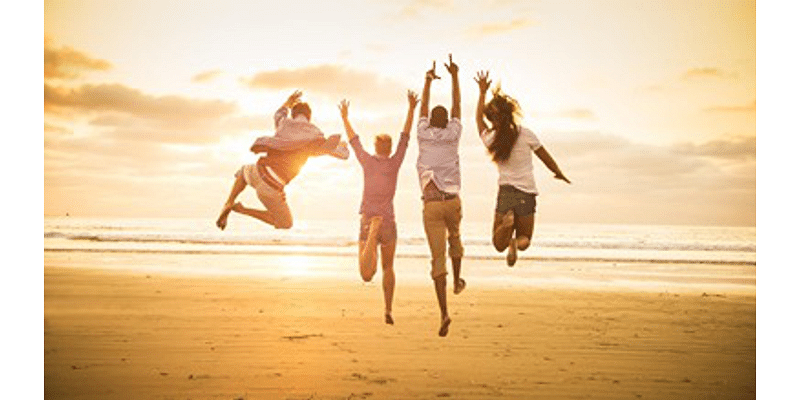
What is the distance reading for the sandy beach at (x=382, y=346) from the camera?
7.69 meters

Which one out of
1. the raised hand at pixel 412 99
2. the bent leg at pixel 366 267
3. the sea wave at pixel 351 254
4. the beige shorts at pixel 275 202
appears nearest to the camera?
the bent leg at pixel 366 267

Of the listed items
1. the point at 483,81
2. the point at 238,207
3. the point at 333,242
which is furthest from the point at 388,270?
the point at 333,242

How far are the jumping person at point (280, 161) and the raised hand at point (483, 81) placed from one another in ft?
3.40

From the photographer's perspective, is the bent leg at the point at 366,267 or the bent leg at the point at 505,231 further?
the bent leg at the point at 505,231

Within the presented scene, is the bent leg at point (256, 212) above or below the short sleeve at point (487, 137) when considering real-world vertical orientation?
below

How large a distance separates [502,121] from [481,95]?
24cm

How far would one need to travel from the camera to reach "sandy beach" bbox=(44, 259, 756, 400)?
303 inches

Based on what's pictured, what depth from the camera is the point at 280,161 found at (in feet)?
18.1

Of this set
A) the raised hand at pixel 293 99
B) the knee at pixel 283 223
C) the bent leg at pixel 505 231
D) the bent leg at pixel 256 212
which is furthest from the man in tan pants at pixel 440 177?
the bent leg at pixel 256 212

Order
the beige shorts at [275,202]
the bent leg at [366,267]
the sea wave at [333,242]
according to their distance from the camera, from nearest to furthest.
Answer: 1. the bent leg at [366,267]
2. the beige shorts at [275,202]
3. the sea wave at [333,242]

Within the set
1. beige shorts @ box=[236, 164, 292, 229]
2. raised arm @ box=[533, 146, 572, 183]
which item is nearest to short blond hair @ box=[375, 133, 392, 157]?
beige shorts @ box=[236, 164, 292, 229]

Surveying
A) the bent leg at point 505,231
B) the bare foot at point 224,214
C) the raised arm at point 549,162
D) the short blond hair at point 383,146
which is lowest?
the bent leg at point 505,231

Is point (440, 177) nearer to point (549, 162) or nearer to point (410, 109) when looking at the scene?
point (410, 109)

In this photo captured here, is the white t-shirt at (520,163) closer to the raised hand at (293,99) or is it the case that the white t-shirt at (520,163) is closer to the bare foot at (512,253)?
the bare foot at (512,253)
